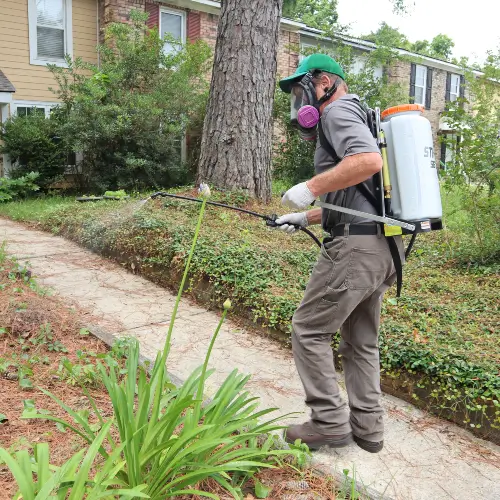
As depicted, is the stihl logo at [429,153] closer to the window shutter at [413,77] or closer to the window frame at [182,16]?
the window frame at [182,16]

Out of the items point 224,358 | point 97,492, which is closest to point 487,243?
point 224,358

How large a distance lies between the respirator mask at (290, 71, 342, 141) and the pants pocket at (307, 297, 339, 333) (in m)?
0.92

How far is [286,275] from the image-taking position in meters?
5.85

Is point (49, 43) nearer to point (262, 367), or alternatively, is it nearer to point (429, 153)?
point (262, 367)

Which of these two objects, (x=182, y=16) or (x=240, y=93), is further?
(x=182, y=16)

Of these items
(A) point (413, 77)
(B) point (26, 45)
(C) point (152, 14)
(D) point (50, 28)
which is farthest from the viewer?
(A) point (413, 77)

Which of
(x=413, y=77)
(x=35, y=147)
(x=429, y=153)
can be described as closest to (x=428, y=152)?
(x=429, y=153)

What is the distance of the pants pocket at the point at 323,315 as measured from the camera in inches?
116

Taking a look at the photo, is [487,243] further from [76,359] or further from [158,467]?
[158,467]

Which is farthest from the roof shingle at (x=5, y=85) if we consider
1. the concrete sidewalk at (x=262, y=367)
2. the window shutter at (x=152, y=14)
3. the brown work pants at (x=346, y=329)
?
the brown work pants at (x=346, y=329)

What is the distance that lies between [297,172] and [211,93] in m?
7.83

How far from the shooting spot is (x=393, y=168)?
294cm

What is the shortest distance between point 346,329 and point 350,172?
0.97 meters

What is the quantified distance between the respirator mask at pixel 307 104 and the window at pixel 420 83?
2398 cm
